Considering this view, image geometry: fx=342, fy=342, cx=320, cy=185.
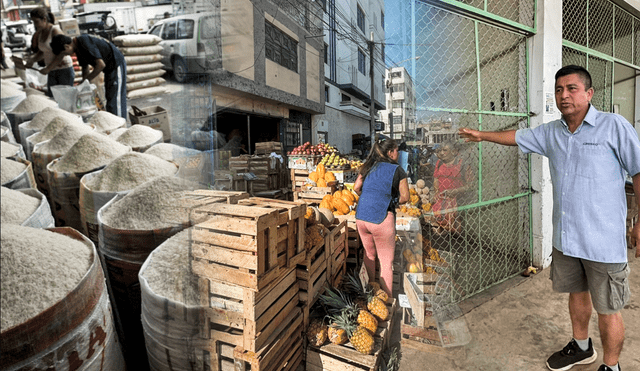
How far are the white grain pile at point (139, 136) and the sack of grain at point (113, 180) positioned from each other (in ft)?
0.29

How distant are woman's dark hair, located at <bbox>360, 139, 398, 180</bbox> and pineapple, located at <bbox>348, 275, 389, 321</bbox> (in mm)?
956

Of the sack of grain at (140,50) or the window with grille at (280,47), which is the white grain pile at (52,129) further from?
the window with grille at (280,47)

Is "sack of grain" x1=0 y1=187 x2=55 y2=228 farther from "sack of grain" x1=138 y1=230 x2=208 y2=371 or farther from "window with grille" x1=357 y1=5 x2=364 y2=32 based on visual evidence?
"window with grille" x1=357 y1=5 x2=364 y2=32

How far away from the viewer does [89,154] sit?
125 centimetres

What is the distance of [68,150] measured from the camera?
124cm

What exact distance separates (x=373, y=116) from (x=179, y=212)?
229 centimetres

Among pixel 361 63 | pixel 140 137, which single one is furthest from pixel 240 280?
pixel 361 63

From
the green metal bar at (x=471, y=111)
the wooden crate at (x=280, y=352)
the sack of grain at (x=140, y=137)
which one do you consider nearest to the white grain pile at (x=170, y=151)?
the sack of grain at (x=140, y=137)

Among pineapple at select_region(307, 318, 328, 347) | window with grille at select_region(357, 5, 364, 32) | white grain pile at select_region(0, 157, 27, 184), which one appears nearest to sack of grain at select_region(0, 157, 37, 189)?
white grain pile at select_region(0, 157, 27, 184)

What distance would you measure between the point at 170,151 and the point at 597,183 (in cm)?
239

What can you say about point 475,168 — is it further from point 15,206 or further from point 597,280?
point 15,206

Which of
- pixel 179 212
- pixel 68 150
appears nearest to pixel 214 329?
pixel 179 212

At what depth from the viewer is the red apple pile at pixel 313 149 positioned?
389 centimetres

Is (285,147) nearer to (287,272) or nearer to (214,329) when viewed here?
(287,272)
